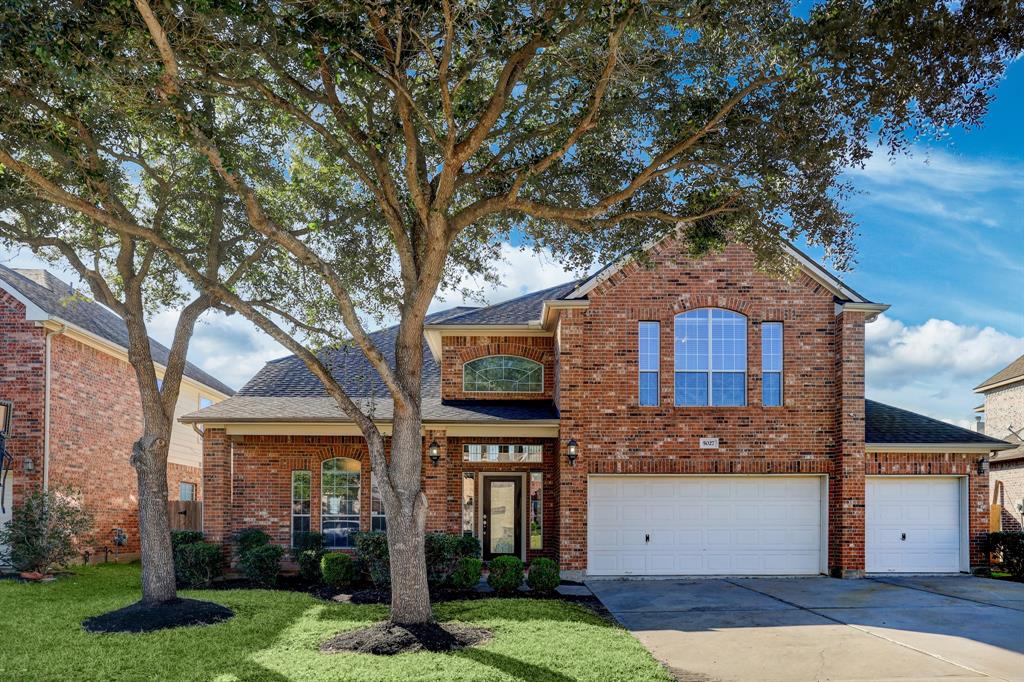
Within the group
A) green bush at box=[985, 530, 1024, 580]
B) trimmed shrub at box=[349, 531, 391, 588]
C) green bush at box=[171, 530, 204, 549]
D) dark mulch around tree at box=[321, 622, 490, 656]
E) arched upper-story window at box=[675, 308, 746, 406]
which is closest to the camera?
dark mulch around tree at box=[321, 622, 490, 656]

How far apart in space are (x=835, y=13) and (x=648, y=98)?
9.56 feet

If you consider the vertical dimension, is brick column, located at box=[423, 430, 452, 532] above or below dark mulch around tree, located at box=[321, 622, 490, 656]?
above

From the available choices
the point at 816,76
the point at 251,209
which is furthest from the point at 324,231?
the point at 816,76

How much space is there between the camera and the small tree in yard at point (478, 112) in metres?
8.57

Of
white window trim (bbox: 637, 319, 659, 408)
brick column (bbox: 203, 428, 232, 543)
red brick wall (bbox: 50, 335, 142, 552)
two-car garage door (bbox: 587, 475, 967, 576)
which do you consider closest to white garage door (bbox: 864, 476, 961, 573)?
two-car garage door (bbox: 587, 475, 967, 576)

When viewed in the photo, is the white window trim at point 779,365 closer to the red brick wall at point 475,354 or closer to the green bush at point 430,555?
the red brick wall at point 475,354

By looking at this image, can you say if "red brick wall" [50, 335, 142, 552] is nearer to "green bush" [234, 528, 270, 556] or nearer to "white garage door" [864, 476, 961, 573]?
"green bush" [234, 528, 270, 556]

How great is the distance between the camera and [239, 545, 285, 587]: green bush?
15266mm

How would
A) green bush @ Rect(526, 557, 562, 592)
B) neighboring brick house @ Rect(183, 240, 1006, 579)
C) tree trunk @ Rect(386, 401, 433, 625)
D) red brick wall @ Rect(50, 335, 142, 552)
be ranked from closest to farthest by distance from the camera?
tree trunk @ Rect(386, 401, 433, 625), green bush @ Rect(526, 557, 562, 592), neighboring brick house @ Rect(183, 240, 1006, 579), red brick wall @ Rect(50, 335, 142, 552)

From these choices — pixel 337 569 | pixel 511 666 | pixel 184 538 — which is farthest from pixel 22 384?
pixel 511 666

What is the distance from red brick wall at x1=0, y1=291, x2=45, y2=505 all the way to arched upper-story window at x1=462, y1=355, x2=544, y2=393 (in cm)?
905

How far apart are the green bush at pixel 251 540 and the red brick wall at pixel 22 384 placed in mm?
4680

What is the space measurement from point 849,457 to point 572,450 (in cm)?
563

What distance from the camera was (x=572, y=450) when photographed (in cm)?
1625
